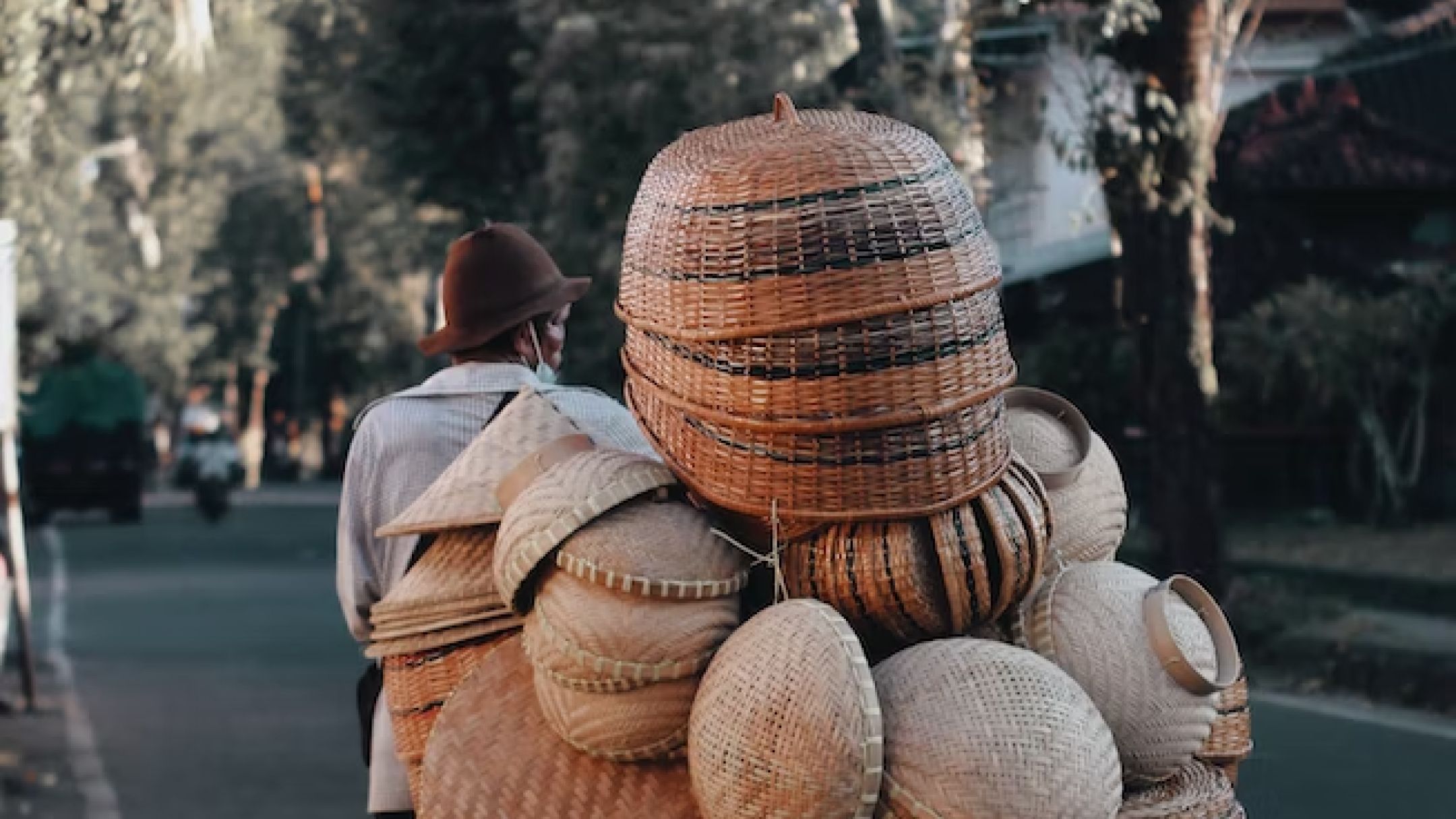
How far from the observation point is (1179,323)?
539 inches

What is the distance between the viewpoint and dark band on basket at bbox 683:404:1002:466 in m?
2.71

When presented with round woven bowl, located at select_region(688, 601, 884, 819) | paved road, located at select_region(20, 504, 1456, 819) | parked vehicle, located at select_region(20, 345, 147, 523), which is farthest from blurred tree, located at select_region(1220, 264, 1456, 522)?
parked vehicle, located at select_region(20, 345, 147, 523)

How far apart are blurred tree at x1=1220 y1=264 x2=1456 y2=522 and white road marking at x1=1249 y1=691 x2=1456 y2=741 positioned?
25.7 ft

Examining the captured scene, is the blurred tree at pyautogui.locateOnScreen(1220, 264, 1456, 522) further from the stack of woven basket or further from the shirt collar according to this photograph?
the stack of woven basket

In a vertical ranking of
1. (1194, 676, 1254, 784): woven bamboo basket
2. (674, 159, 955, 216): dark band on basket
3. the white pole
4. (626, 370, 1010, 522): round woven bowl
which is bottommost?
the white pole

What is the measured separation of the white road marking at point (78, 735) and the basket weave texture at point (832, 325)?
679 centimetres

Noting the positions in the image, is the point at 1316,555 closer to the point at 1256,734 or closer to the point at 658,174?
the point at 1256,734

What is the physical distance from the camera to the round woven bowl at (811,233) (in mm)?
2689

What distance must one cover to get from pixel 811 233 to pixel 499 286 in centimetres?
166

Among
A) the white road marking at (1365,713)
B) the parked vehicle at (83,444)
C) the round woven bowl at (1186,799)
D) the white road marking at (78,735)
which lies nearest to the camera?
the round woven bowl at (1186,799)

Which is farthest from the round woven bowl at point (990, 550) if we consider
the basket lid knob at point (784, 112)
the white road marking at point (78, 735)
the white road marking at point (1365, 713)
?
the white road marking at point (1365, 713)

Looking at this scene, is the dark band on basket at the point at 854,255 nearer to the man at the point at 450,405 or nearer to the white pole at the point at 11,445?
the man at the point at 450,405

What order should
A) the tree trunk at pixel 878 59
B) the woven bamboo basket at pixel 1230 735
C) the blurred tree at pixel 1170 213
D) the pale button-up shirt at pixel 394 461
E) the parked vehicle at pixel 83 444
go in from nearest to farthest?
the woven bamboo basket at pixel 1230 735 < the pale button-up shirt at pixel 394 461 < the blurred tree at pixel 1170 213 < the tree trunk at pixel 878 59 < the parked vehicle at pixel 83 444

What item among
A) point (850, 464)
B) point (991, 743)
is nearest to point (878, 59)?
point (850, 464)
